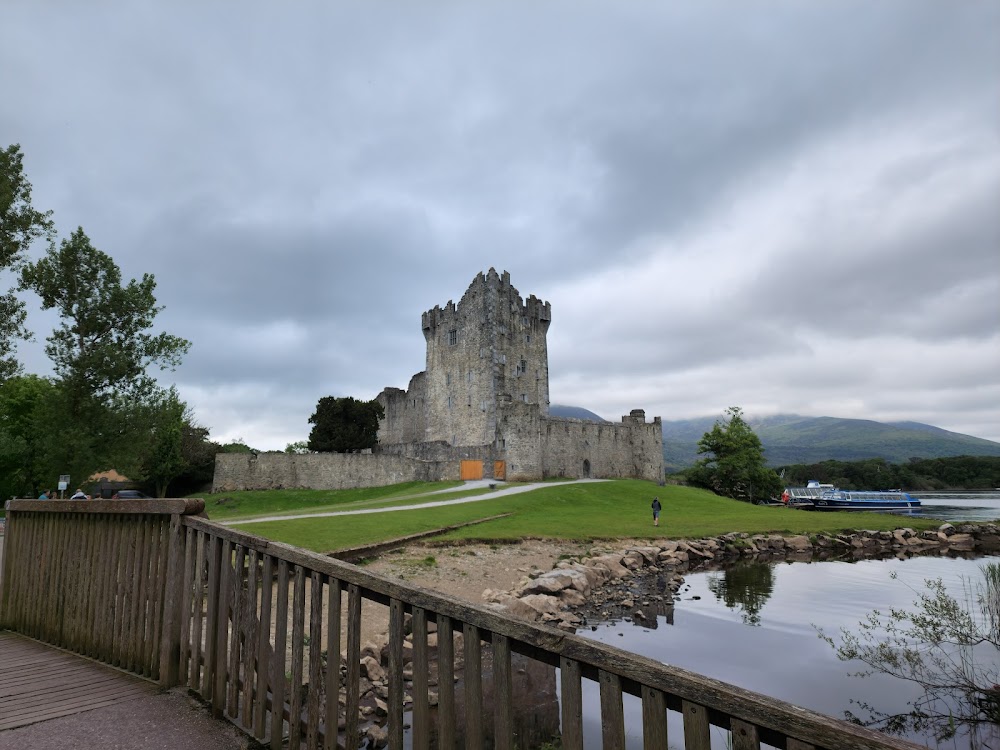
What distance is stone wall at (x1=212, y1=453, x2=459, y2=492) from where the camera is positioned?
44469mm

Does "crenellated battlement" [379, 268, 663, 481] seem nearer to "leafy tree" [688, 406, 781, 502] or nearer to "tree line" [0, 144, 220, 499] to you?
"leafy tree" [688, 406, 781, 502]

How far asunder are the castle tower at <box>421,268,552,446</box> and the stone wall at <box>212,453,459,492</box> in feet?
35.3

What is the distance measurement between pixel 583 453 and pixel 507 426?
10.5 m

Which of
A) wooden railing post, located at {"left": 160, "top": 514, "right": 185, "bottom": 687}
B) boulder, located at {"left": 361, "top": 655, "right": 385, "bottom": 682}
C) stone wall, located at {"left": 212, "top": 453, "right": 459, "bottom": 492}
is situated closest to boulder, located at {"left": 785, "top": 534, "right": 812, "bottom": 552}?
boulder, located at {"left": 361, "top": 655, "right": 385, "bottom": 682}

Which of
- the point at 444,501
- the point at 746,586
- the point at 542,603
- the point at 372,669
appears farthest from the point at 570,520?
the point at 372,669

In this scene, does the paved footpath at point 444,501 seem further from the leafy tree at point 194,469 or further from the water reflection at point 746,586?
the leafy tree at point 194,469

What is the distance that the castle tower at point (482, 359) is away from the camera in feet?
184

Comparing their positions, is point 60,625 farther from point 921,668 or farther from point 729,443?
point 729,443

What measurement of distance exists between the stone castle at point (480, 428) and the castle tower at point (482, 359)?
0.34ft

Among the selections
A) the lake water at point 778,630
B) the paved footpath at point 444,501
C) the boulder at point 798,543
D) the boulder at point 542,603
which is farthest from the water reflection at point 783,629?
the paved footpath at point 444,501

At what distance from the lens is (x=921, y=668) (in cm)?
1018

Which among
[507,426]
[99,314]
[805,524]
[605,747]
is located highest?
[99,314]

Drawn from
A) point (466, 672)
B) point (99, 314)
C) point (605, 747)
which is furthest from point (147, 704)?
point (99, 314)


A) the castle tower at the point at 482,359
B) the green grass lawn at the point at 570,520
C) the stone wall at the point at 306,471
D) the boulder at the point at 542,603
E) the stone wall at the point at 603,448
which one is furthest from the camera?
the castle tower at the point at 482,359
